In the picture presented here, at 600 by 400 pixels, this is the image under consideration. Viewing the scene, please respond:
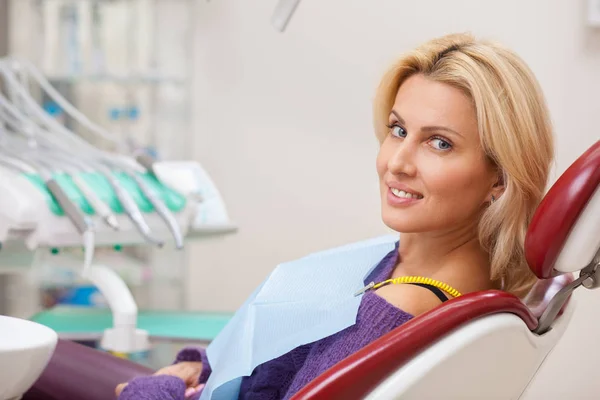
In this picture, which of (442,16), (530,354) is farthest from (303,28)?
(530,354)

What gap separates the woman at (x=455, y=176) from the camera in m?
1.12

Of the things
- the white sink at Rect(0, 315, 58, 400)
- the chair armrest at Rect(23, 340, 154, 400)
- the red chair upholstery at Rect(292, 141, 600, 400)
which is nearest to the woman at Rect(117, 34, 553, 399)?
the red chair upholstery at Rect(292, 141, 600, 400)

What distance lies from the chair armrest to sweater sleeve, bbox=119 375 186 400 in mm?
278

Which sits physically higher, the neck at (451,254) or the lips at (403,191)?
the lips at (403,191)

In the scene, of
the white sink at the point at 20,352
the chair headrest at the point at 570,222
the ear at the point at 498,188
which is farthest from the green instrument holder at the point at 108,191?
the chair headrest at the point at 570,222

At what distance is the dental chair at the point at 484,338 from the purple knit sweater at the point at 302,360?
0.13 m

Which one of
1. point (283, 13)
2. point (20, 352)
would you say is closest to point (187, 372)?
point (20, 352)

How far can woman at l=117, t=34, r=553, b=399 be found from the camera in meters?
1.12

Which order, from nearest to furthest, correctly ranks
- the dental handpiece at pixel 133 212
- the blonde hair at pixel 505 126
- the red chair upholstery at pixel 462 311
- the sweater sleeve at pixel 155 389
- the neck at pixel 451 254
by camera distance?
the red chair upholstery at pixel 462 311, the blonde hair at pixel 505 126, the neck at pixel 451 254, the sweater sleeve at pixel 155 389, the dental handpiece at pixel 133 212

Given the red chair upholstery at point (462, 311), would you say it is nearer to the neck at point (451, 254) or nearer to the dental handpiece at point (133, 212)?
the neck at point (451, 254)

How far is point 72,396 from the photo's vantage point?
164cm

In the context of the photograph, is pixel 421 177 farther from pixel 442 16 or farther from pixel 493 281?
pixel 442 16

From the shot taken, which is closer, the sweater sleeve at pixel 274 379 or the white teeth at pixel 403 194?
the white teeth at pixel 403 194

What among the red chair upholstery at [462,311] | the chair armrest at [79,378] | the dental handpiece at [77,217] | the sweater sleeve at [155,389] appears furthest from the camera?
the dental handpiece at [77,217]
